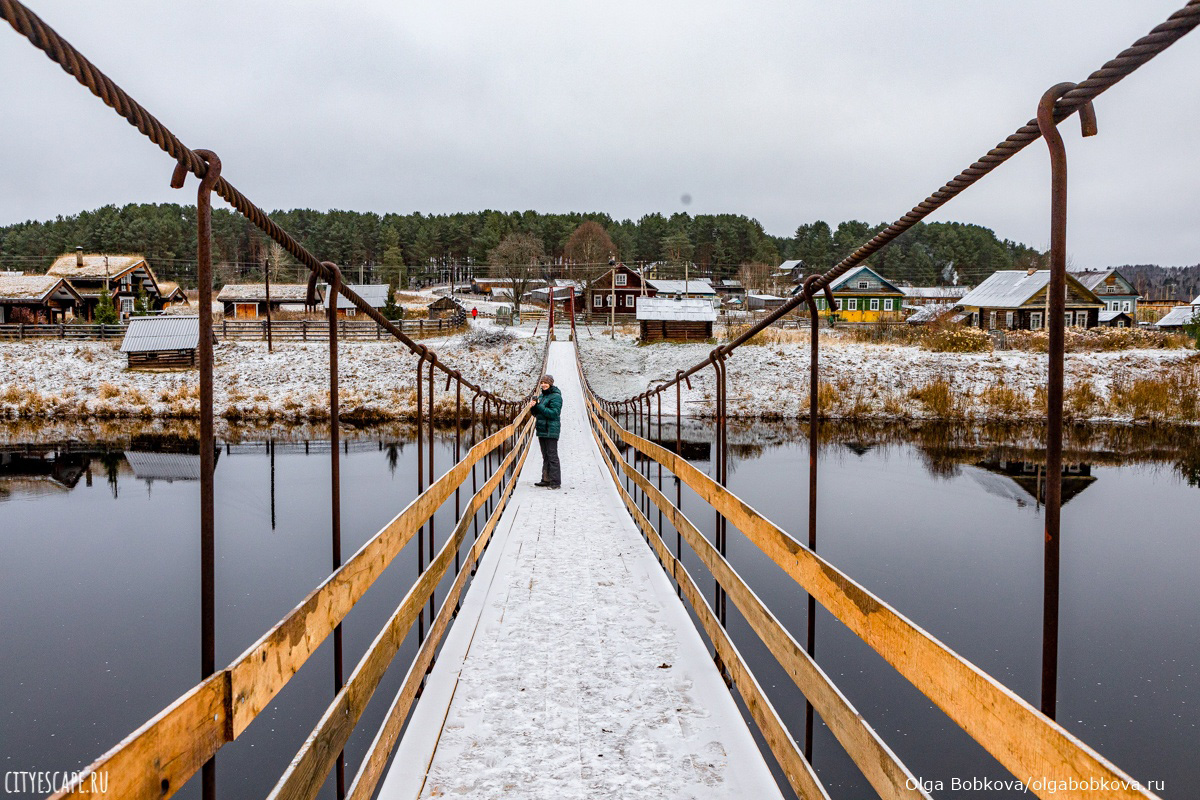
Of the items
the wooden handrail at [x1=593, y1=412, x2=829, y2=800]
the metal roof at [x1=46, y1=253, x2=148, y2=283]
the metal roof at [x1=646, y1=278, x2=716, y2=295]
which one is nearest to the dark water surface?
the wooden handrail at [x1=593, y1=412, x2=829, y2=800]

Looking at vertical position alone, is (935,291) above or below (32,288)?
above

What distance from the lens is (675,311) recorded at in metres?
33.8

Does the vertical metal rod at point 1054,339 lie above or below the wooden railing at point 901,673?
above

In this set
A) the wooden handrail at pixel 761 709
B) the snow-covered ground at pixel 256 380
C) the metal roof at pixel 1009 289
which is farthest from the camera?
the metal roof at pixel 1009 289

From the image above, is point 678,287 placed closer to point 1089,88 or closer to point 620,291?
point 620,291

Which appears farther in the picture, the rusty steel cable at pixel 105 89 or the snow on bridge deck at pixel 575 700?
the snow on bridge deck at pixel 575 700

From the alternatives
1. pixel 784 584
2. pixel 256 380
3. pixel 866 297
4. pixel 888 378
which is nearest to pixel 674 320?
pixel 888 378

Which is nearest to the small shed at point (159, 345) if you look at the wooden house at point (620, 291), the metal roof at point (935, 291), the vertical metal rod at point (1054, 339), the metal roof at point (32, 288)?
the metal roof at point (32, 288)

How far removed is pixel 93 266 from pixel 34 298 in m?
6.03

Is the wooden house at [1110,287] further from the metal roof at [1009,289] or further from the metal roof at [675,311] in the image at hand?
the metal roof at [675,311]

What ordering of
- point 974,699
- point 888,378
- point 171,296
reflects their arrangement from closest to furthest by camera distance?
point 974,699 < point 888,378 < point 171,296

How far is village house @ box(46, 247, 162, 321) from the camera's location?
42.5 m

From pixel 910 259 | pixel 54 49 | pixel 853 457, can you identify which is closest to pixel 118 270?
pixel 853 457

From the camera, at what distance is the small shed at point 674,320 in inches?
1321
